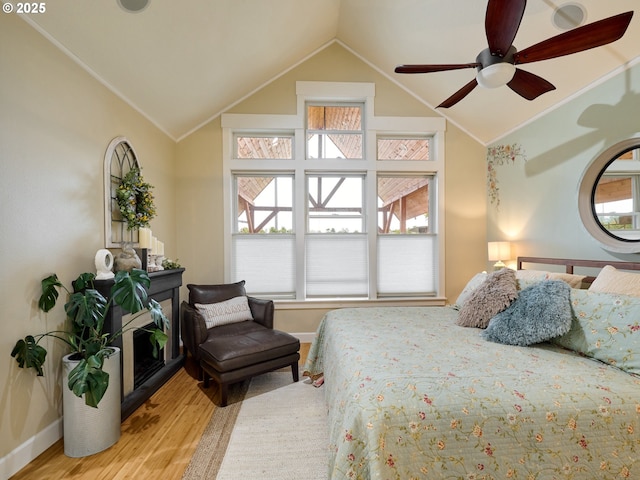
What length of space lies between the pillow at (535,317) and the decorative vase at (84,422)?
2.46 meters

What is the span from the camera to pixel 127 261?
2.31 m

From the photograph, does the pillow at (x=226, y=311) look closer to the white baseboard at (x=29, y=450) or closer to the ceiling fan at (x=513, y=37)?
Result: the white baseboard at (x=29, y=450)

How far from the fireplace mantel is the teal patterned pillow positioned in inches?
116

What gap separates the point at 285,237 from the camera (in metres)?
3.76

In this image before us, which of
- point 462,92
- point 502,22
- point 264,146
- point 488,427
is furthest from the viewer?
point 264,146

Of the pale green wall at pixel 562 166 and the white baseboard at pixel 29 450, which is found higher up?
the pale green wall at pixel 562 166

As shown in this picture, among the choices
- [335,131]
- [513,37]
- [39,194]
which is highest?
[335,131]

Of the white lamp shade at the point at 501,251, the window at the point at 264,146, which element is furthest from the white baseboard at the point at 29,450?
the white lamp shade at the point at 501,251

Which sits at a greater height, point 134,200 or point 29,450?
point 134,200

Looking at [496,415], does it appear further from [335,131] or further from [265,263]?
[335,131]

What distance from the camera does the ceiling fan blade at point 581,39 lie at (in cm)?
137

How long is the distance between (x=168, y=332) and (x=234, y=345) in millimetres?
986

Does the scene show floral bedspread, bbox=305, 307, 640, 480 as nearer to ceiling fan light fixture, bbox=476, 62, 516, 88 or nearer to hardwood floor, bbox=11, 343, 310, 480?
hardwood floor, bbox=11, 343, 310, 480

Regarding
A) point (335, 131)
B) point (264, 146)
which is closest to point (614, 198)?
point (335, 131)
